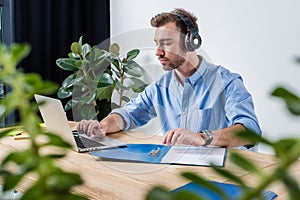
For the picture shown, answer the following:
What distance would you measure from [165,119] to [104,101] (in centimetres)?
36

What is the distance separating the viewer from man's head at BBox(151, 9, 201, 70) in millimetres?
1960

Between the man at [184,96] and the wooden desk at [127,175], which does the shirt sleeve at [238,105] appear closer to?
the man at [184,96]

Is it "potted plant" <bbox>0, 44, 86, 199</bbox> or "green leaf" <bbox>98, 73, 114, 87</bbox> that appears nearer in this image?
"potted plant" <bbox>0, 44, 86, 199</bbox>

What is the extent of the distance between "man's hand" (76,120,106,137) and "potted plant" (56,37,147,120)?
8cm

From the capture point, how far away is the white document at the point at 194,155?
1.49m

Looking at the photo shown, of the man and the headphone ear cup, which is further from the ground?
the headphone ear cup

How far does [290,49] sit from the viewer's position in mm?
2723

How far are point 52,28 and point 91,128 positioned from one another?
161cm

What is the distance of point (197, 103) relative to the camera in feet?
6.84

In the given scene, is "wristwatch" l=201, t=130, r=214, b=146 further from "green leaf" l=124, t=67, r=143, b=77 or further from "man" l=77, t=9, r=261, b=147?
"green leaf" l=124, t=67, r=143, b=77

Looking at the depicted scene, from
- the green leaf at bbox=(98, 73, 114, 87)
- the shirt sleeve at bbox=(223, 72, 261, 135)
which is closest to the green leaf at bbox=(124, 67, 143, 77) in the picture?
the green leaf at bbox=(98, 73, 114, 87)

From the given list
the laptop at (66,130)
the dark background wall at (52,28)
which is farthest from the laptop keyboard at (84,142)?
the dark background wall at (52,28)

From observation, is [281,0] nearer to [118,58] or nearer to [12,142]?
[118,58]

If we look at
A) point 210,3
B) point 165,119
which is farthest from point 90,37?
point 165,119
